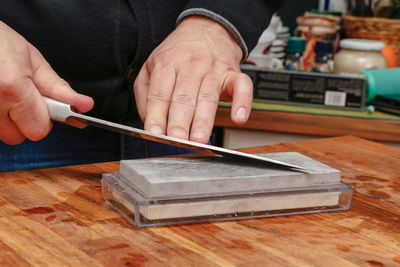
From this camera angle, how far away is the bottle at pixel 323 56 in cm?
139

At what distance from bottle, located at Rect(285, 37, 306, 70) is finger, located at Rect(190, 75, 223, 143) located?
832 millimetres

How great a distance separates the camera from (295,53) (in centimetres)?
146

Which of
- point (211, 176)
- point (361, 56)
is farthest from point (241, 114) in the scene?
point (361, 56)

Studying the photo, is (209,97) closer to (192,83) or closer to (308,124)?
(192,83)

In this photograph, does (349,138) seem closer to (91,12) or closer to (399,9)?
(91,12)

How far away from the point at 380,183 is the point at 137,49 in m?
0.34

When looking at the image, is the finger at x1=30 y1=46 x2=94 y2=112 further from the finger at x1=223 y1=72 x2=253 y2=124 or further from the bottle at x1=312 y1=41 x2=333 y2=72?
the bottle at x1=312 y1=41 x2=333 y2=72

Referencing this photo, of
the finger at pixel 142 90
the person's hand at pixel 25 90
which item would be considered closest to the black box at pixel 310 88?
the finger at pixel 142 90

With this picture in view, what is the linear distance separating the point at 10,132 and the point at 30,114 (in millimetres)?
51

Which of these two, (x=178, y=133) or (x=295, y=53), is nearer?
(x=178, y=133)

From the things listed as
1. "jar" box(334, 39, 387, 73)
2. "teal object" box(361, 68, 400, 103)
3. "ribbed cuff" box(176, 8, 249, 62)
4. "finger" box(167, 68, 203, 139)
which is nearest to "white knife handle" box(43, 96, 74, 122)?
"finger" box(167, 68, 203, 139)

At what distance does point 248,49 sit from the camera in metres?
0.73

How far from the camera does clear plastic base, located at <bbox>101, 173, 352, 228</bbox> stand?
0.44 meters

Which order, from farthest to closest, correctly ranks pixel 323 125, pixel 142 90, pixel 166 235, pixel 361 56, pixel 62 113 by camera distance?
pixel 361 56 → pixel 323 125 → pixel 142 90 → pixel 62 113 → pixel 166 235
